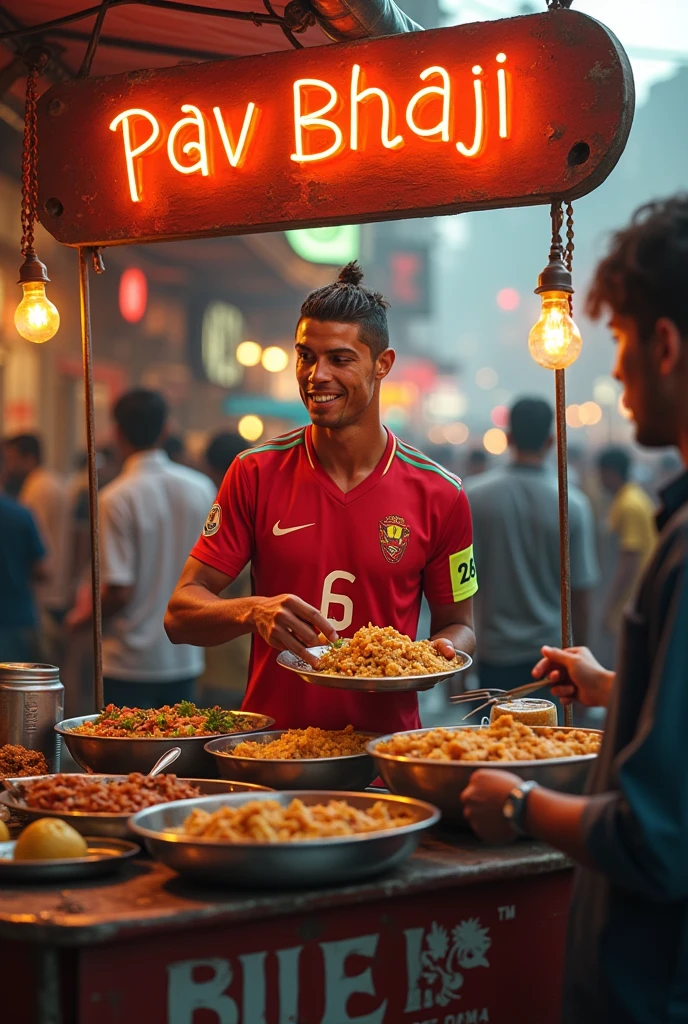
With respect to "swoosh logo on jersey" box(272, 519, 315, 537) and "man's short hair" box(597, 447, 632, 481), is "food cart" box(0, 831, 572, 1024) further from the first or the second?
"man's short hair" box(597, 447, 632, 481)

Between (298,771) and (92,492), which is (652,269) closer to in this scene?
(298,771)

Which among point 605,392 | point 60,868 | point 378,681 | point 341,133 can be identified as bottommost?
point 60,868

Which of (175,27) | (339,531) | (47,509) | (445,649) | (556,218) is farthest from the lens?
(47,509)

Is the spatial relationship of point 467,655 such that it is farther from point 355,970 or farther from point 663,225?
point 663,225

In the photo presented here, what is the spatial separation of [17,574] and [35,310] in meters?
3.77

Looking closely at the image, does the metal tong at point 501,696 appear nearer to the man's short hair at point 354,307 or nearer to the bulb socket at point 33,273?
the man's short hair at point 354,307

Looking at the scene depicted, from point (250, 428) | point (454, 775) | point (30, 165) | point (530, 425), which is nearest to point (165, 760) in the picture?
point (454, 775)

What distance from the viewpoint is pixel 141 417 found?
20.9ft

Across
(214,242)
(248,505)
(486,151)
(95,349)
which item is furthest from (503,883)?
(214,242)

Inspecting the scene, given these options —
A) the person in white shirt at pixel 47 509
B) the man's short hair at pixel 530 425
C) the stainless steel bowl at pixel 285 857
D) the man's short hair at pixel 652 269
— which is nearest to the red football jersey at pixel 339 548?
the stainless steel bowl at pixel 285 857

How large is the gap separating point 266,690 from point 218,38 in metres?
2.50

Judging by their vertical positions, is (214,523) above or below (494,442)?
below

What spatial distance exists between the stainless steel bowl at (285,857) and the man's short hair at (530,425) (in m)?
4.56

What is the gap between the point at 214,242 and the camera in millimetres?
16625
